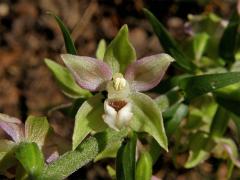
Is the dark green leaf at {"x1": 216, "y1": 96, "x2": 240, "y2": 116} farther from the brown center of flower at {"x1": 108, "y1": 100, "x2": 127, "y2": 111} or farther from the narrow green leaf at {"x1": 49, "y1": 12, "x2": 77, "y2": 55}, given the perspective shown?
the narrow green leaf at {"x1": 49, "y1": 12, "x2": 77, "y2": 55}

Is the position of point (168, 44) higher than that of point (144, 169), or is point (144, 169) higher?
point (168, 44)

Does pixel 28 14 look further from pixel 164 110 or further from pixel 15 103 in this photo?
pixel 164 110

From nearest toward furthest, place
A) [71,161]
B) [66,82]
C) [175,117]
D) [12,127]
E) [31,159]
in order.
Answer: [31,159] → [71,161] → [12,127] → [66,82] → [175,117]

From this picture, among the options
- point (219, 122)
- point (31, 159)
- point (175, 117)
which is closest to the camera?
point (31, 159)

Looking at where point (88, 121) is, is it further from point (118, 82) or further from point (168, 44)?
point (168, 44)

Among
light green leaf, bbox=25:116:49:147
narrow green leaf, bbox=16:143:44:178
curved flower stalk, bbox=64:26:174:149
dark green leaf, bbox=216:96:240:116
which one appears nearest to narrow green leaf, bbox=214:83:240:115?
dark green leaf, bbox=216:96:240:116

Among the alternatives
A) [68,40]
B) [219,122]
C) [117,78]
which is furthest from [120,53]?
[219,122]

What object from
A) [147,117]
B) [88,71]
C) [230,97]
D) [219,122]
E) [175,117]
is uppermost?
[88,71]
